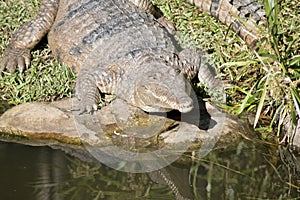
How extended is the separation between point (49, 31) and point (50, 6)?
24 cm

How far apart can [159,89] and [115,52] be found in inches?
29.7

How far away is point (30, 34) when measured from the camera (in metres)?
5.70

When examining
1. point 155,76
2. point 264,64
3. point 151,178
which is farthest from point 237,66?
point 151,178

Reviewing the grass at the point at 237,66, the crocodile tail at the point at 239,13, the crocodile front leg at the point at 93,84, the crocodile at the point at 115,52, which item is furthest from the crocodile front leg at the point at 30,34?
the crocodile tail at the point at 239,13

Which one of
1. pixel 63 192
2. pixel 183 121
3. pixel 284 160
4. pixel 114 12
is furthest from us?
pixel 114 12

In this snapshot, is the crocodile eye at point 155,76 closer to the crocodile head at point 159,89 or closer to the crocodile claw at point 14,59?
the crocodile head at point 159,89

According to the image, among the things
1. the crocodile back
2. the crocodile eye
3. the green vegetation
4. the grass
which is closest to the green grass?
the grass

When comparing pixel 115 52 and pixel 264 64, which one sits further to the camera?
pixel 115 52

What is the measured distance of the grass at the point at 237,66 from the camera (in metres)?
4.71

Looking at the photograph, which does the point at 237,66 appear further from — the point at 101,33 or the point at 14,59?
the point at 14,59

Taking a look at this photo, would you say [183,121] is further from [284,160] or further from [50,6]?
[50,6]

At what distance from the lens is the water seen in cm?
397

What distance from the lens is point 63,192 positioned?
12.9 feet

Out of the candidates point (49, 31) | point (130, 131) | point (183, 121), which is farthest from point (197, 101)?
point (49, 31)
